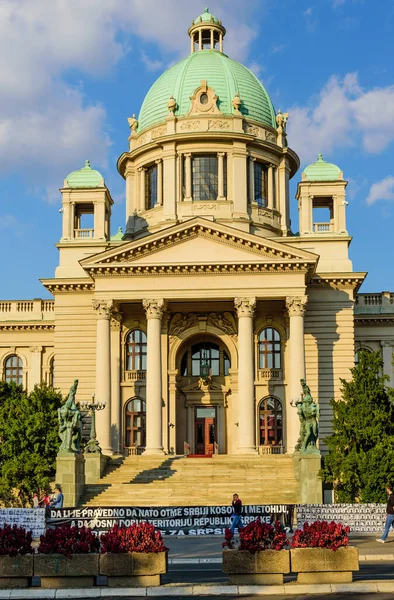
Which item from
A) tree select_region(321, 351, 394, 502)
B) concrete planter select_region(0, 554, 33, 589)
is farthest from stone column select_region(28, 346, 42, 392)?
concrete planter select_region(0, 554, 33, 589)

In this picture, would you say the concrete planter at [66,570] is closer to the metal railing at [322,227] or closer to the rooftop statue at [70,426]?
the rooftop statue at [70,426]

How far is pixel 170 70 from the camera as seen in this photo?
69.1 metres

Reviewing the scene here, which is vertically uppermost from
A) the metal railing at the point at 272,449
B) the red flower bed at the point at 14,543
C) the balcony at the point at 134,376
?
the balcony at the point at 134,376

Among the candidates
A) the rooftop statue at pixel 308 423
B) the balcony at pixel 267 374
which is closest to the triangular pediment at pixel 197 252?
the balcony at pixel 267 374

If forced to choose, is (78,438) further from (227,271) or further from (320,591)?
(320,591)

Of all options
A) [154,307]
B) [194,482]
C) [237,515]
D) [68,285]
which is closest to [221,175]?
[68,285]

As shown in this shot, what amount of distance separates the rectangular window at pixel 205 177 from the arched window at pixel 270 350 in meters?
11.0

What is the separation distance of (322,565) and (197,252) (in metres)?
33.0

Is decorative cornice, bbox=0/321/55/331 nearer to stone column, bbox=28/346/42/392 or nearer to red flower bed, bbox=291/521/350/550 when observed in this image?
stone column, bbox=28/346/42/392

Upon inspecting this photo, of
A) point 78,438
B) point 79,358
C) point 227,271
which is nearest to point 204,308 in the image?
point 227,271

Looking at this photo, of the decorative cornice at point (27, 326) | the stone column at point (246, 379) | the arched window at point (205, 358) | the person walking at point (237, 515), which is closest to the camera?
the person walking at point (237, 515)

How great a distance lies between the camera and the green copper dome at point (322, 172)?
59.1 metres

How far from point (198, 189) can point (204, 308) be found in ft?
32.9

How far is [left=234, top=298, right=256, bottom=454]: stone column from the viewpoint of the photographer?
164ft
